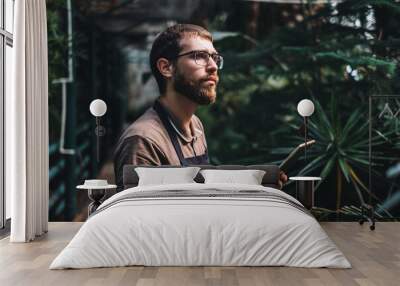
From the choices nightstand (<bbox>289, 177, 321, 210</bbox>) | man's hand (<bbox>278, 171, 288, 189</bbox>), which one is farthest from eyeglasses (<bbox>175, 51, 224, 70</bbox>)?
nightstand (<bbox>289, 177, 321, 210</bbox>)

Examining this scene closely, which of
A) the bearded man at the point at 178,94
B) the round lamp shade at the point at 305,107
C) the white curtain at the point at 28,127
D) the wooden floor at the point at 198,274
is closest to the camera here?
the wooden floor at the point at 198,274

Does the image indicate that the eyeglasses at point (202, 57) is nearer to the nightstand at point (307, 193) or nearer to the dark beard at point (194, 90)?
the dark beard at point (194, 90)

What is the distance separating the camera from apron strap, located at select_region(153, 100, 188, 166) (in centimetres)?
801

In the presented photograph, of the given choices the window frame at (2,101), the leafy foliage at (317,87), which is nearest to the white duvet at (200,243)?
the window frame at (2,101)

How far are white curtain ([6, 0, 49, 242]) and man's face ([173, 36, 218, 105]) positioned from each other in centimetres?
180

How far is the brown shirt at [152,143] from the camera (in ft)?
26.2

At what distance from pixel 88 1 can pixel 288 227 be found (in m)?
4.55

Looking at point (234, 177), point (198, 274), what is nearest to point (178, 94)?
point (234, 177)

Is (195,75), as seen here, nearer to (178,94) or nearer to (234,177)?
(178,94)

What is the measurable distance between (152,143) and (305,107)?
1960 mm

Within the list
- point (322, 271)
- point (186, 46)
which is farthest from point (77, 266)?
point (186, 46)

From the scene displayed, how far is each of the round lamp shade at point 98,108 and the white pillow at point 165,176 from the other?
100cm

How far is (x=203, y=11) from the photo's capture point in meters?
8.27

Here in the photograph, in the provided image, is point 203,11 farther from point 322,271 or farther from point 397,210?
point 322,271
